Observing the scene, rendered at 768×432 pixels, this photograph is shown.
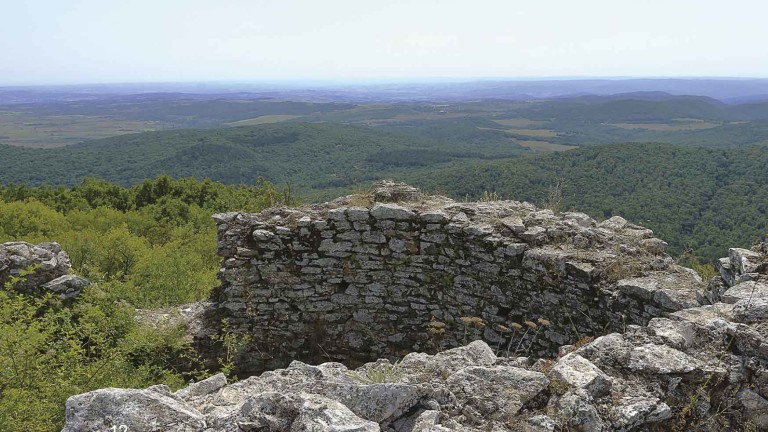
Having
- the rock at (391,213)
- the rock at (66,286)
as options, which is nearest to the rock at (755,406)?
the rock at (391,213)

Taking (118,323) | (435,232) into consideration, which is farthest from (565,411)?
(118,323)

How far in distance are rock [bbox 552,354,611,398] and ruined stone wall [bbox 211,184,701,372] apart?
2660 millimetres

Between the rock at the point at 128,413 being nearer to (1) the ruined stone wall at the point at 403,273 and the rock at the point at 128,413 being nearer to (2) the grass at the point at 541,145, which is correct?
(1) the ruined stone wall at the point at 403,273

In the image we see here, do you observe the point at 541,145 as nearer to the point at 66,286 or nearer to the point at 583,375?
the point at 66,286

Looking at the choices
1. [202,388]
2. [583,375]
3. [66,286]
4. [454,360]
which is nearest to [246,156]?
[66,286]

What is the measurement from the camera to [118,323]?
6551 mm

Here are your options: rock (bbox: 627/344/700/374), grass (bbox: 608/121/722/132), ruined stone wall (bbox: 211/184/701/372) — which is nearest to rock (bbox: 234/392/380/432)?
rock (bbox: 627/344/700/374)

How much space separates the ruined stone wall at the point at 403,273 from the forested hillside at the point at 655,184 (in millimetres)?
22643

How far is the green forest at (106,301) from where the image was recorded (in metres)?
4.66


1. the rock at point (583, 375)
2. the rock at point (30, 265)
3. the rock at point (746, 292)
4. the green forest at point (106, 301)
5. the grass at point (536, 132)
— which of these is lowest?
the grass at point (536, 132)

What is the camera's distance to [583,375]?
3.35 m

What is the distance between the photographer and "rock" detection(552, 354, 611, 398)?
3266mm

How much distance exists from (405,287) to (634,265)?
296 centimetres

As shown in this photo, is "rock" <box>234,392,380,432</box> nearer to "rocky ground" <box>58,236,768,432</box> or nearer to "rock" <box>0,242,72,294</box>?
"rocky ground" <box>58,236,768,432</box>
